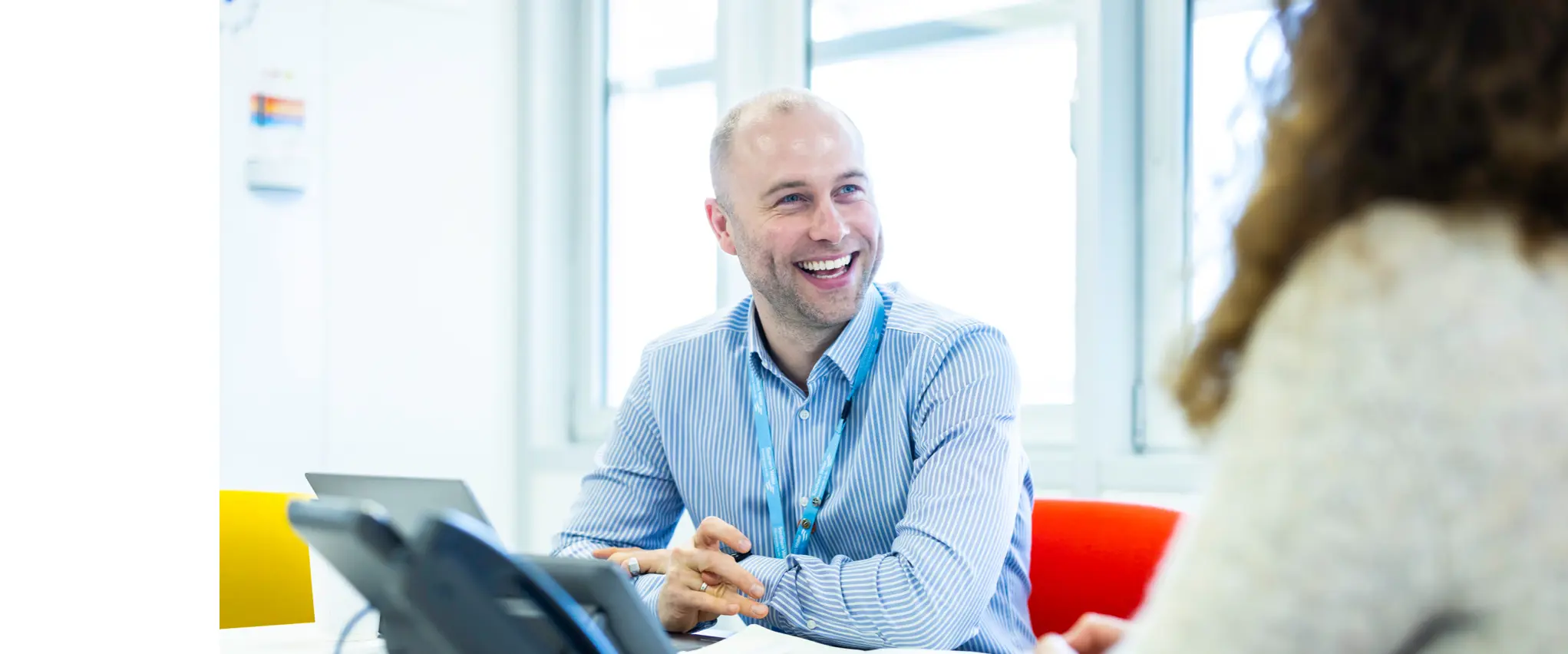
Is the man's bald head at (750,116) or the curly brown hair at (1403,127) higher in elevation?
the man's bald head at (750,116)

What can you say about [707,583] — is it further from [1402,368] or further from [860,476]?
[1402,368]

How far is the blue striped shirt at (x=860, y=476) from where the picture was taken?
5.59 ft

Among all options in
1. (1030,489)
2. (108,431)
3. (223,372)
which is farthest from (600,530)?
(223,372)

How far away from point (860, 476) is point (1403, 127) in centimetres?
136

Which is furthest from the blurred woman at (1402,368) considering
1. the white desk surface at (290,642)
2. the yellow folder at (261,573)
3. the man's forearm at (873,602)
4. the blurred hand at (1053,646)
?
the yellow folder at (261,573)

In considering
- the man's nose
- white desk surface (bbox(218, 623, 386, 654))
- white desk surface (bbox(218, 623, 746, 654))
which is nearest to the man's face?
the man's nose

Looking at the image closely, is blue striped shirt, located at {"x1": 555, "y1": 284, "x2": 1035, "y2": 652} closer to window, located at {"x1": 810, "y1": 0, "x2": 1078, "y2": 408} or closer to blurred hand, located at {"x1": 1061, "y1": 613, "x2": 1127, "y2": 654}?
blurred hand, located at {"x1": 1061, "y1": 613, "x2": 1127, "y2": 654}

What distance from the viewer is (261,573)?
2.40 meters

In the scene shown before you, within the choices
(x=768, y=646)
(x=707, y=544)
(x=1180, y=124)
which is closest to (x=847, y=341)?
(x=707, y=544)

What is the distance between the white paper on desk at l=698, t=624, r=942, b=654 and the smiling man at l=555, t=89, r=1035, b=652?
52 mm

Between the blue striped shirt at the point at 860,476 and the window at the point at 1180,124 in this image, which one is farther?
the window at the point at 1180,124

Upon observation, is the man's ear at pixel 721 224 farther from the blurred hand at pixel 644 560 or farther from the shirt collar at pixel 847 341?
the blurred hand at pixel 644 560

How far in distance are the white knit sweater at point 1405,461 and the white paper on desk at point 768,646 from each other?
916mm

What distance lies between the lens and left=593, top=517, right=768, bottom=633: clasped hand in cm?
169
